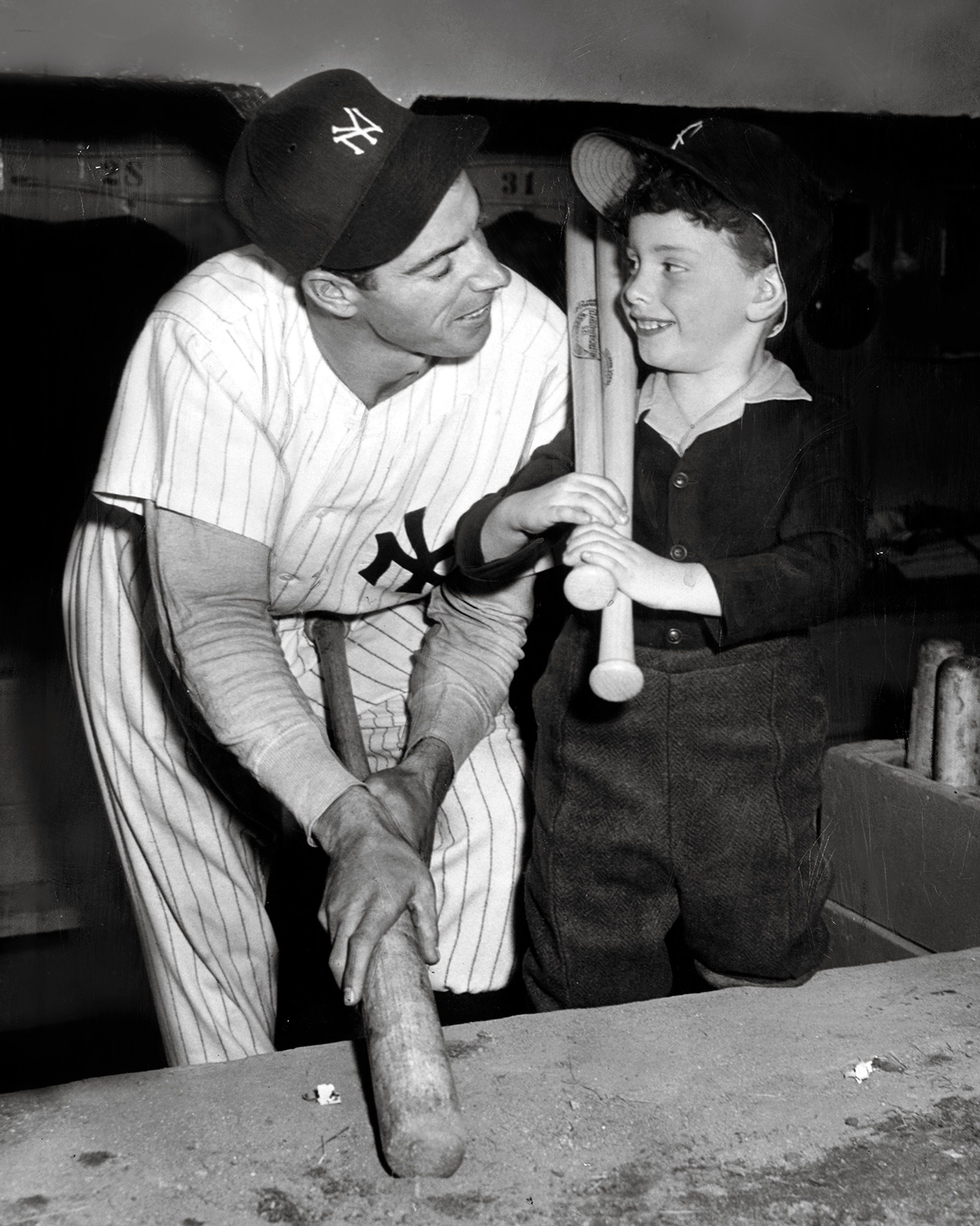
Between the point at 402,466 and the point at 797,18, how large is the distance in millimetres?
732

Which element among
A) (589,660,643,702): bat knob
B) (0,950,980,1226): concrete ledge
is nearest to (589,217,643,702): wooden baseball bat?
(589,660,643,702): bat knob

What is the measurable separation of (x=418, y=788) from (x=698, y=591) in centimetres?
39

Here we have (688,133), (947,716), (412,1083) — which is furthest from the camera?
(947,716)

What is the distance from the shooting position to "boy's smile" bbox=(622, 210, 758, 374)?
1230mm

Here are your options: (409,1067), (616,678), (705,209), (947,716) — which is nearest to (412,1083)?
(409,1067)

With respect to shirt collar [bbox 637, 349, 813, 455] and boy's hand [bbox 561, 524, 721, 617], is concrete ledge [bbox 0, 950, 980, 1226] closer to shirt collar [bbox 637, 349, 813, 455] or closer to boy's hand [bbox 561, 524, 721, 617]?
boy's hand [bbox 561, 524, 721, 617]

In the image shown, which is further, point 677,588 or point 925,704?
point 925,704

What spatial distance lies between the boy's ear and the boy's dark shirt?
0.31ft

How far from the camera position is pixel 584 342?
1.34m

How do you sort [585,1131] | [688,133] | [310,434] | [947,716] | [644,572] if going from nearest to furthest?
[585,1131], [644,572], [688,133], [310,434], [947,716]

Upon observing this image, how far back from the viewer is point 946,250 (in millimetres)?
1706

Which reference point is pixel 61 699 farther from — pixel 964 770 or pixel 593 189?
pixel 964 770

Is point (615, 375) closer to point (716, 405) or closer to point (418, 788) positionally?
point (716, 405)

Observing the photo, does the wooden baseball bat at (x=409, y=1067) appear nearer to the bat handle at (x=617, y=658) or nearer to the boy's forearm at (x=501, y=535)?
the bat handle at (x=617, y=658)
